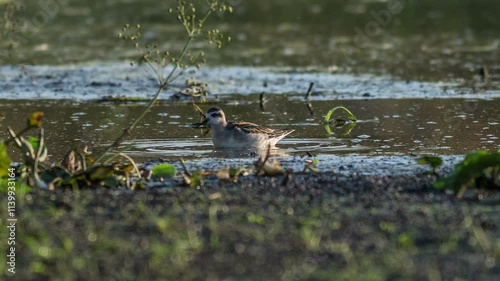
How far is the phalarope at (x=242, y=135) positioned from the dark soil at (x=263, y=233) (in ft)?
11.9

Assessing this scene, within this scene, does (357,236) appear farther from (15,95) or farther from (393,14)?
(393,14)

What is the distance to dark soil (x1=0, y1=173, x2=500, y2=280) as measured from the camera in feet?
21.3

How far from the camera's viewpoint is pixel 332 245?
6.97 metres

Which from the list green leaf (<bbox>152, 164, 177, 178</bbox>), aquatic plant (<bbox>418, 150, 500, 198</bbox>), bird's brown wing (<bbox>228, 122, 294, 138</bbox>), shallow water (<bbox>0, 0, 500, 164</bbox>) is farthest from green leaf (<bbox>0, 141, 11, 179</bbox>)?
bird's brown wing (<bbox>228, 122, 294, 138</bbox>)

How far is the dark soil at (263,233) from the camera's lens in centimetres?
649

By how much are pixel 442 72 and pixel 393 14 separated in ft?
27.1

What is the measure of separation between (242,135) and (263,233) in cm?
581

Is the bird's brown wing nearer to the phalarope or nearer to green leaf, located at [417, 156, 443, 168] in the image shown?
the phalarope

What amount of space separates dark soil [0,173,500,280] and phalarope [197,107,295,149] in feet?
11.9

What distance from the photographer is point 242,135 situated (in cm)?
1309

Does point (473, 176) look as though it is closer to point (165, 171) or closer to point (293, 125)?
point (165, 171)

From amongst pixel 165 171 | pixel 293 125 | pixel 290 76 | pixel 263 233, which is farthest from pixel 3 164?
pixel 290 76

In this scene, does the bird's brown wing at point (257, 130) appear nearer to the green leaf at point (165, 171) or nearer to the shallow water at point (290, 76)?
the shallow water at point (290, 76)

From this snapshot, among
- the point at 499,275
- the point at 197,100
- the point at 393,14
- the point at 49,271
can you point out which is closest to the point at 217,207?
the point at 49,271
